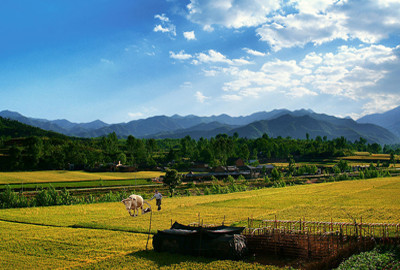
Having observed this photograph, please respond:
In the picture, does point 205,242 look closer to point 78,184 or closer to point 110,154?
point 78,184

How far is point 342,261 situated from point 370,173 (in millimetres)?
97975

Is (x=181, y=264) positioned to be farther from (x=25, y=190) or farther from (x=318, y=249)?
(x=25, y=190)

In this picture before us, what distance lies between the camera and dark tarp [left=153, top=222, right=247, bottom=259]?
773 inches

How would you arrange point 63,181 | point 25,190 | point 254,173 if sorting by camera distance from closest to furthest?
point 25,190, point 63,181, point 254,173

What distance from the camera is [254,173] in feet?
439

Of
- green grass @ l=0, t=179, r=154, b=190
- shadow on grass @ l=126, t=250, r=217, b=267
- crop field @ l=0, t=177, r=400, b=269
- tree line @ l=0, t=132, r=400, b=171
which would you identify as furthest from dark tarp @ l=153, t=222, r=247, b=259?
tree line @ l=0, t=132, r=400, b=171

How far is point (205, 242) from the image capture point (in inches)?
794

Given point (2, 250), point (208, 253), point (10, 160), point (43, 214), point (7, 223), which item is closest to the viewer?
point (208, 253)

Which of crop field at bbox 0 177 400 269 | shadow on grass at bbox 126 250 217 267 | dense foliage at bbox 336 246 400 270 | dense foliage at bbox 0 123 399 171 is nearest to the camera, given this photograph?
dense foliage at bbox 336 246 400 270

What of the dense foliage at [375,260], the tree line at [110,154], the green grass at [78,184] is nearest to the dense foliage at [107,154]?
the tree line at [110,154]

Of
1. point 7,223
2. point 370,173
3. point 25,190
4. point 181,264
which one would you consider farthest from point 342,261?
point 370,173

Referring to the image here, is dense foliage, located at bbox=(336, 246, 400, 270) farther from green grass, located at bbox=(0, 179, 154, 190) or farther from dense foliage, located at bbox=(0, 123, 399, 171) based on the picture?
dense foliage, located at bbox=(0, 123, 399, 171)

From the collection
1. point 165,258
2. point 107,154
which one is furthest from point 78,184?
point 165,258

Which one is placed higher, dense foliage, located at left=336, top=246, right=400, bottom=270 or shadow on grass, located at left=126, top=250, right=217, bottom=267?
dense foliage, located at left=336, top=246, right=400, bottom=270
